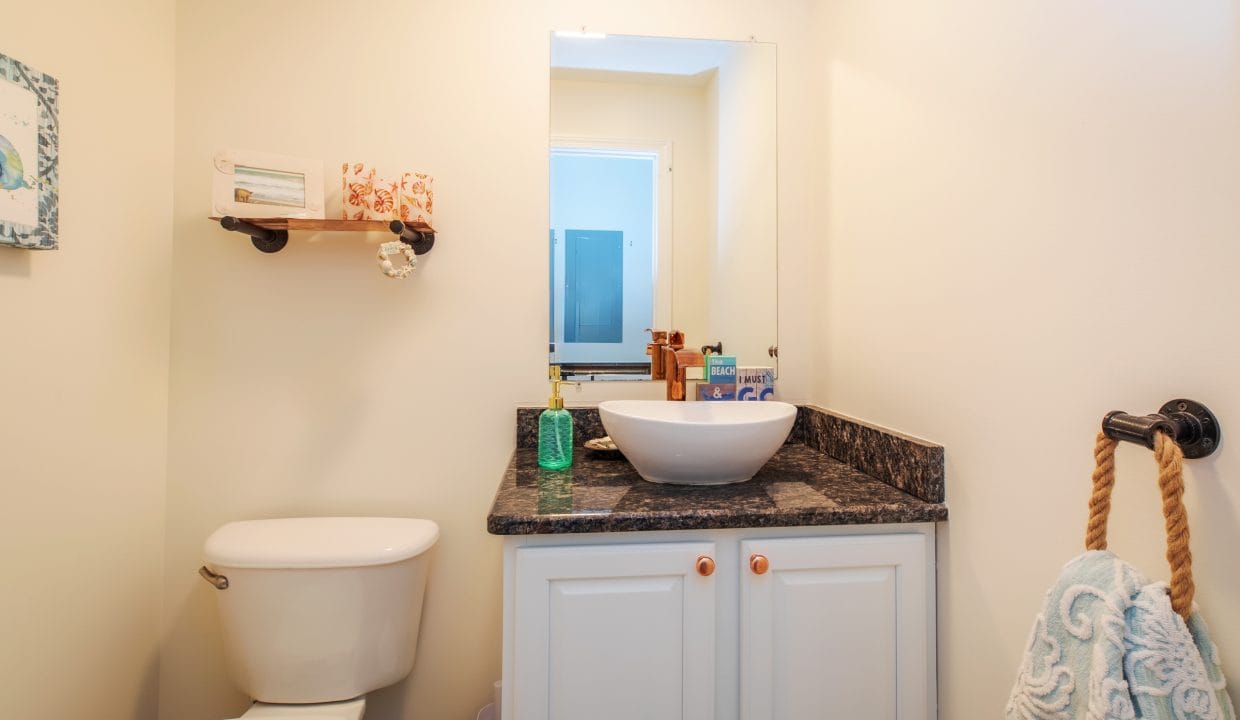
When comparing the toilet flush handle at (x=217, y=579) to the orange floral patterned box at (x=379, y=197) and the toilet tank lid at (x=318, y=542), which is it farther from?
the orange floral patterned box at (x=379, y=197)

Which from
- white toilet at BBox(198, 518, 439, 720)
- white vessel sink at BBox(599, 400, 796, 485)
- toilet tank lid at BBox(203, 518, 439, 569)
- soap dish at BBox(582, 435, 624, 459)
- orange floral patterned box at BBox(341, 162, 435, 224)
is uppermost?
orange floral patterned box at BBox(341, 162, 435, 224)

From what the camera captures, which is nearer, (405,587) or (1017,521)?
(1017,521)

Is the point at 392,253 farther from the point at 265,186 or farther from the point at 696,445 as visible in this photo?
the point at 696,445

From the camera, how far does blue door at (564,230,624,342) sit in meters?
1.49

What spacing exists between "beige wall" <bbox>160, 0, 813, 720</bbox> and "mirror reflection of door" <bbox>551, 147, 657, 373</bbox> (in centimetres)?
6

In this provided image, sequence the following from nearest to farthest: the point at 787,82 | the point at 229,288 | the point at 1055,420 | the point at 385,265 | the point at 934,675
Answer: the point at 1055,420, the point at 934,675, the point at 385,265, the point at 229,288, the point at 787,82

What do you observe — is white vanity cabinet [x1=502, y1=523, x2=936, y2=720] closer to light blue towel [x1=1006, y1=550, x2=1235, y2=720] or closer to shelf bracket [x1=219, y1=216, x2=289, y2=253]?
light blue towel [x1=1006, y1=550, x2=1235, y2=720]

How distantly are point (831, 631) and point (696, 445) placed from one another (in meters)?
0.39

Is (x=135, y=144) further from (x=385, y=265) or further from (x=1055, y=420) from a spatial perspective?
(x=1055, y=420)

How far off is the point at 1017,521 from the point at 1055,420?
6.8 inches

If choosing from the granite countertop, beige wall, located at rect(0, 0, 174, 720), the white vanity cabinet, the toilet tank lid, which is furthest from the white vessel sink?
beige wall, located at rect(0, 0, 174, 720)

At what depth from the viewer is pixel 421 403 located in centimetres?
→ 144

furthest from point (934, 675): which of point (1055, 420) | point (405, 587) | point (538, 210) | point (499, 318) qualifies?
point (538, 210)

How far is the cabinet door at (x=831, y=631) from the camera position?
0.98m
